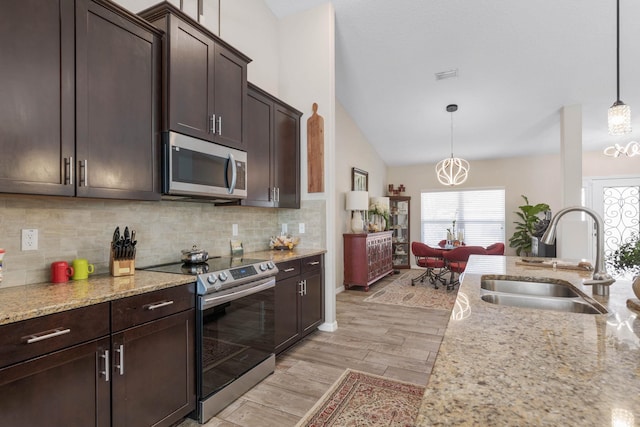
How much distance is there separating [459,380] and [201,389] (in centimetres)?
182

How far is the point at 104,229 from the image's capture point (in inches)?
82.6

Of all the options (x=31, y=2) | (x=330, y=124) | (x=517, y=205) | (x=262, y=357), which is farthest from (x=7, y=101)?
(x=517, y=205)

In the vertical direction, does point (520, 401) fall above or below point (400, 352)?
above

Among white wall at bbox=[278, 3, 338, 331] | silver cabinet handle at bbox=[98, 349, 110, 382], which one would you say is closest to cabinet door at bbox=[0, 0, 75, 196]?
silver cabinet handle at bbox=[98, 349, 110, 382]

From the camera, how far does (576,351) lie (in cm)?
80

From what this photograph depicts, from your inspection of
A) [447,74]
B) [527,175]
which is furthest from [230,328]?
[527,175]

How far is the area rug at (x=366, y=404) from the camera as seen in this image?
2.02 meters

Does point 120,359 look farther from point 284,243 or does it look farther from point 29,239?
point 284,243

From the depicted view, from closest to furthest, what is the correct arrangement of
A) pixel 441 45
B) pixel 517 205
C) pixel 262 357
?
pixel 262 357 < pixel 441 45 < pixel 517 205

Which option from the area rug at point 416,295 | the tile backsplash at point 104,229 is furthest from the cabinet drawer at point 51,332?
the area rug at point 416,295

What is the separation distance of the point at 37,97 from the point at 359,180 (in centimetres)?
531

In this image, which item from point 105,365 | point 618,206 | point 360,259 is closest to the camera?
point 105,365

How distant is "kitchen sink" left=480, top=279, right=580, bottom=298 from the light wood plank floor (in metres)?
1.06

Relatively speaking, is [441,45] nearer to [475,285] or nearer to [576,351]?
[475,285]
